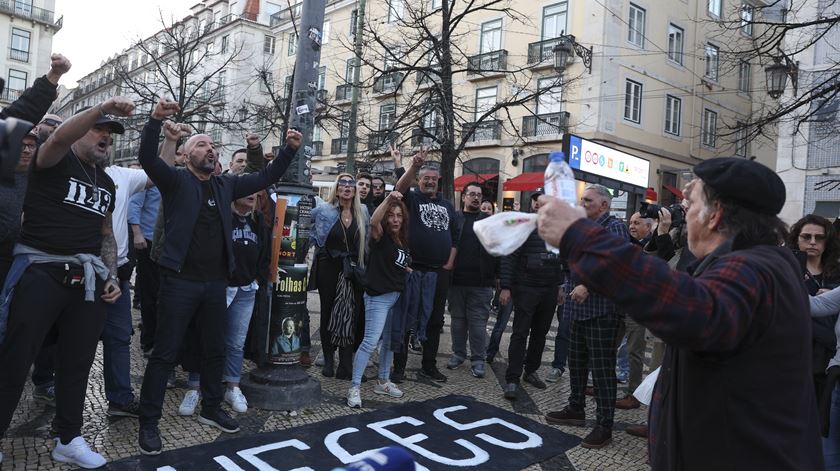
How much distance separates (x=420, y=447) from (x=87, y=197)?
2743 mm

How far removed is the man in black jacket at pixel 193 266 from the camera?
375 cm

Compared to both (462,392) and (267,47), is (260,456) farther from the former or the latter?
(267,47)

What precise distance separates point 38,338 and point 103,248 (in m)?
0.70

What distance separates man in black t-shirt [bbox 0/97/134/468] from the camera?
3.19 m

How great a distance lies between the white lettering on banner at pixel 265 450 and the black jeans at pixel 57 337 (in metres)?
1.03

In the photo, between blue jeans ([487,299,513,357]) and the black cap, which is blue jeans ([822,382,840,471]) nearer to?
blue jeans ([487,299,513,357])

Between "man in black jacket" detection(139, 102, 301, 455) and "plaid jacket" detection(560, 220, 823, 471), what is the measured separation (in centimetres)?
Result: 301

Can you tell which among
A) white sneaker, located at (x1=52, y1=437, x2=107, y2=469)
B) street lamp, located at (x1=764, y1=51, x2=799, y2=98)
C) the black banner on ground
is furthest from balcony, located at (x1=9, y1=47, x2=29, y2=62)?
the black banner on ground

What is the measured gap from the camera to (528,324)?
227 inches

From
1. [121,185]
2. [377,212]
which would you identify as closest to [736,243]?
[377,212]

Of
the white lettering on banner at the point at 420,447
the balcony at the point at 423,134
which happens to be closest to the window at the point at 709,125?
the balcony at the point at 423,134

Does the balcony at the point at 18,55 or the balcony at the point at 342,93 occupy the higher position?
the balcony at the point at 18,55

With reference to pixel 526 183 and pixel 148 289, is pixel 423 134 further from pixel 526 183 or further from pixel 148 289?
pixel 526 183

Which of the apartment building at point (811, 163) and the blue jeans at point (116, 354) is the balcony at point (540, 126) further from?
the blue jeans at point (116, 354)
